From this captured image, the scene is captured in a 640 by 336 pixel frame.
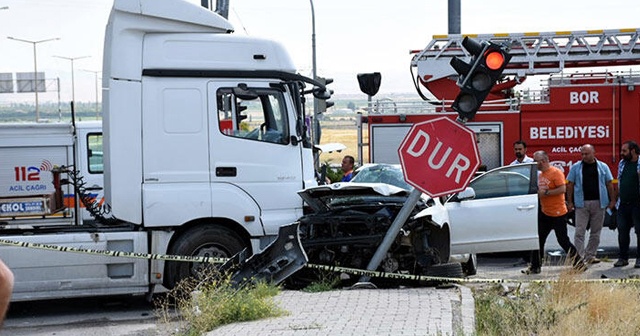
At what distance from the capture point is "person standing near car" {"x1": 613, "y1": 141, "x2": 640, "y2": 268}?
14.8 m

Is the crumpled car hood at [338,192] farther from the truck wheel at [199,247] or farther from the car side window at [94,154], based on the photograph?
the car side window at [94,154]

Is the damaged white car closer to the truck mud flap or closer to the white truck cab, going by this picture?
the truck mud flap

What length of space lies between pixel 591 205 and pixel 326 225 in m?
5.36

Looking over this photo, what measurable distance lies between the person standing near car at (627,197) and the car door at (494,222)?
4.48 ft

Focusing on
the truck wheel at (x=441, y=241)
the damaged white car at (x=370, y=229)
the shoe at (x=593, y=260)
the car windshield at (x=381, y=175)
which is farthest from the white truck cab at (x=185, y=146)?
the shoe at (x=593, y=260)

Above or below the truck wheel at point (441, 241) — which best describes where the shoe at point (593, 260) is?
below

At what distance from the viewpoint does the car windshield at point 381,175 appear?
13422 mm

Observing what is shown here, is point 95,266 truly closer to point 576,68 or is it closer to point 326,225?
point 326,225

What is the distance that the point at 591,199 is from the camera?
1498cm

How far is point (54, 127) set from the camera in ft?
51.9


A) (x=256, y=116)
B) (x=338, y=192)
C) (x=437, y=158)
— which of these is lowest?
(x=338, y=192)

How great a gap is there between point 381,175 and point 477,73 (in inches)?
129

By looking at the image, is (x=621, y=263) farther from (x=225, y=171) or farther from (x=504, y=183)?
(x=225, y=171)

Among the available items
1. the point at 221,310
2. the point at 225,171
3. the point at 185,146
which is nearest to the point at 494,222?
the point at 225,171
